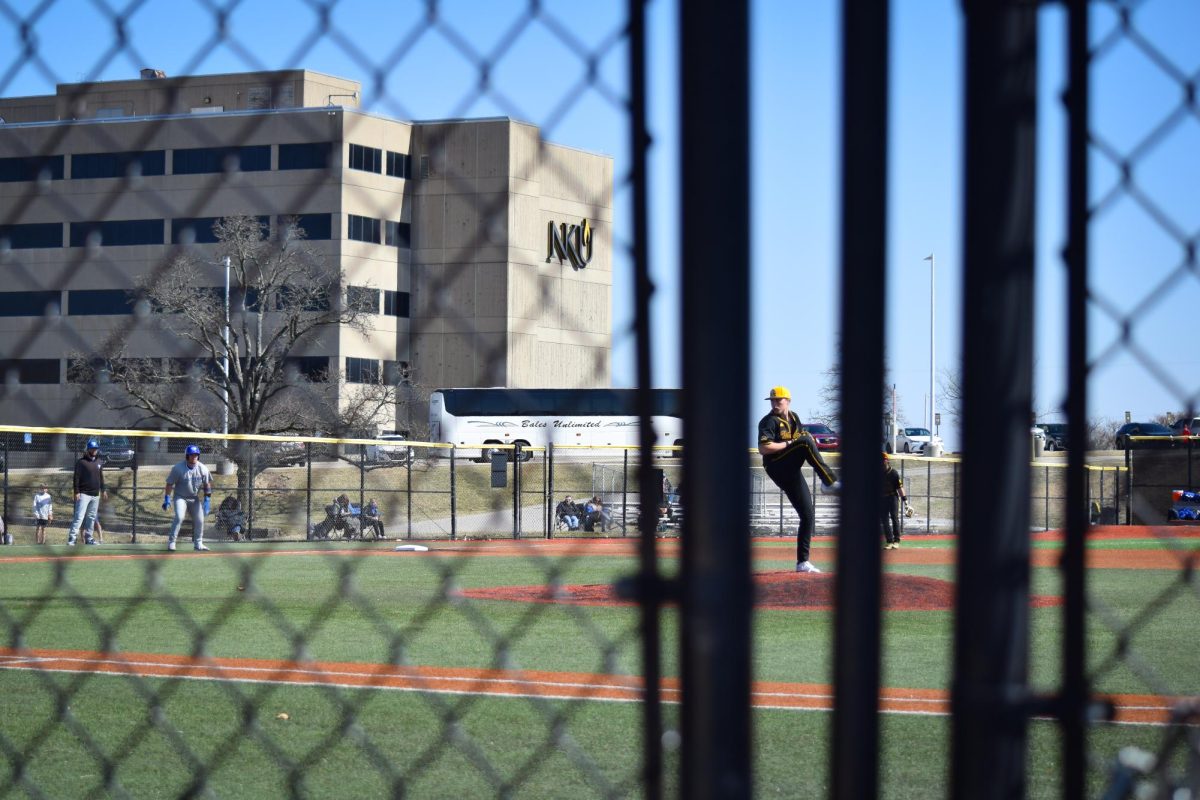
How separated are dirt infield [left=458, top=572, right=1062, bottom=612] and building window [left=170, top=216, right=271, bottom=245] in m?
7.50

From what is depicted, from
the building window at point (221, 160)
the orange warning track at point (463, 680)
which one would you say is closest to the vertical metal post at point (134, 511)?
the orange warning track at point (463, 680)

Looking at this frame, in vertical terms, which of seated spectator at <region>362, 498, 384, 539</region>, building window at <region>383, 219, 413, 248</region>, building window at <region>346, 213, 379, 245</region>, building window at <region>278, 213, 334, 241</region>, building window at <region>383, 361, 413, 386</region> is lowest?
seated spectator at <region>362, 498, 384, 539</region>

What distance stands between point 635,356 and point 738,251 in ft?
0.65

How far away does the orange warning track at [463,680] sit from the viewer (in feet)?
19.7

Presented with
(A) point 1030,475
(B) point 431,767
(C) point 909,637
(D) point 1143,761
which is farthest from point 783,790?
(C) point 909,637

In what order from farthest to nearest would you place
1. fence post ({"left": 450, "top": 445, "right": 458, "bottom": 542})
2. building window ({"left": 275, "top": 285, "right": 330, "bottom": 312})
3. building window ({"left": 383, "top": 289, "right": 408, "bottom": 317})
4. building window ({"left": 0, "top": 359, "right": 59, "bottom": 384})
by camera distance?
fence post ({"left": 450, "top": 445, "right": 458, "bottom": 542})
building window ({"left": 275, "top": 285, "right": 330, "bottom": 312})
building window ({"left": 0, "top": 359, "right": 59, "bottom": 384})
building window ({"left": 383, "top": 289, "right": 408, "bottom": 317})

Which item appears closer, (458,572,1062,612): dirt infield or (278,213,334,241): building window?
(278,213,334,241): building window

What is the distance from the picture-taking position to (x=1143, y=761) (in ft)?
5.38

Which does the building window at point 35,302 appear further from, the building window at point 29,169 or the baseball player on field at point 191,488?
the baseball player on field at point 191,488

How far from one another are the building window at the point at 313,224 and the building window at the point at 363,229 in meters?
0.23

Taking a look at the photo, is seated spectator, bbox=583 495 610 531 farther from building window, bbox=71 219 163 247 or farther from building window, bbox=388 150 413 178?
building window, bbox=388 150 413 178

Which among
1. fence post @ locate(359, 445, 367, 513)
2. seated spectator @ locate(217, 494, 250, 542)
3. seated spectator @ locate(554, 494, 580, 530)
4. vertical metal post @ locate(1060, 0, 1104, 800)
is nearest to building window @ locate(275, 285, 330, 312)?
vertical metal post @ locate(1060, 0, 1104, 800)

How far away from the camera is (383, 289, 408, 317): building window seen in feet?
7.31

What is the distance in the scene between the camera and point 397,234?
204cm
